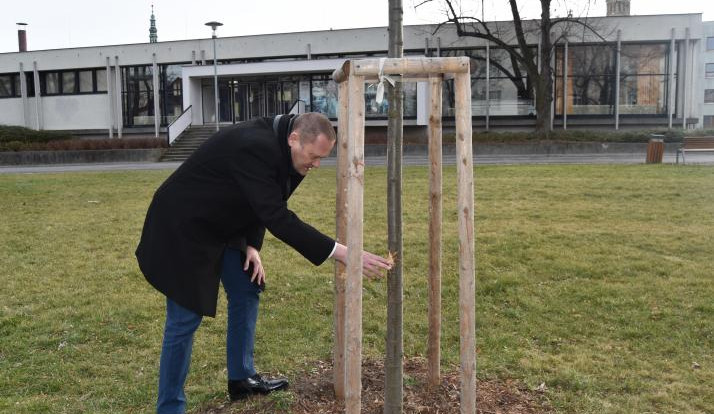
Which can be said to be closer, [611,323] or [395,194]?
[395,194]

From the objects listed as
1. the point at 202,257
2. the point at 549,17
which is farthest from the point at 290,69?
the point at 202,257

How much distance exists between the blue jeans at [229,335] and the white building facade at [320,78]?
2637 centimetres

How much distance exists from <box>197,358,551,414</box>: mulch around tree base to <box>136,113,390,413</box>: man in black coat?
52cm

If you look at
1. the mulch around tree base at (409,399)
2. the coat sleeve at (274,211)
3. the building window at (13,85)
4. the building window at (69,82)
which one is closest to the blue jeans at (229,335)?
the mulch around tree base at (409,399)

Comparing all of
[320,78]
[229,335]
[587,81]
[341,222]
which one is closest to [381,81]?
[341,222]

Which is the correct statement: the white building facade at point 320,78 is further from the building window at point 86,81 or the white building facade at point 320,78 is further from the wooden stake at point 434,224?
the wooden stake at point 434,224

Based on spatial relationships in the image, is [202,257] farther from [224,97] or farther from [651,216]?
[224,97]

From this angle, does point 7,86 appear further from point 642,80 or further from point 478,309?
point 478,309

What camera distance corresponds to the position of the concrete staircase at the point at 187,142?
30.2 meters

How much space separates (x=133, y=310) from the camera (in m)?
5.77

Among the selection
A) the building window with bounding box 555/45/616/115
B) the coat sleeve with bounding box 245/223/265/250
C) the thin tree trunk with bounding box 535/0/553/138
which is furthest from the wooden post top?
the building window with bounding box 555/45/616/115

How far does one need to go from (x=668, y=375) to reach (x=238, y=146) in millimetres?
3089

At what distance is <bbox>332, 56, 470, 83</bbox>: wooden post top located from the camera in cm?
302

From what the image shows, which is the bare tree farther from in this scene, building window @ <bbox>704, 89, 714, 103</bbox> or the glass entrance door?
building window @ <bbox>704, 89, 714, 103</bbox>
